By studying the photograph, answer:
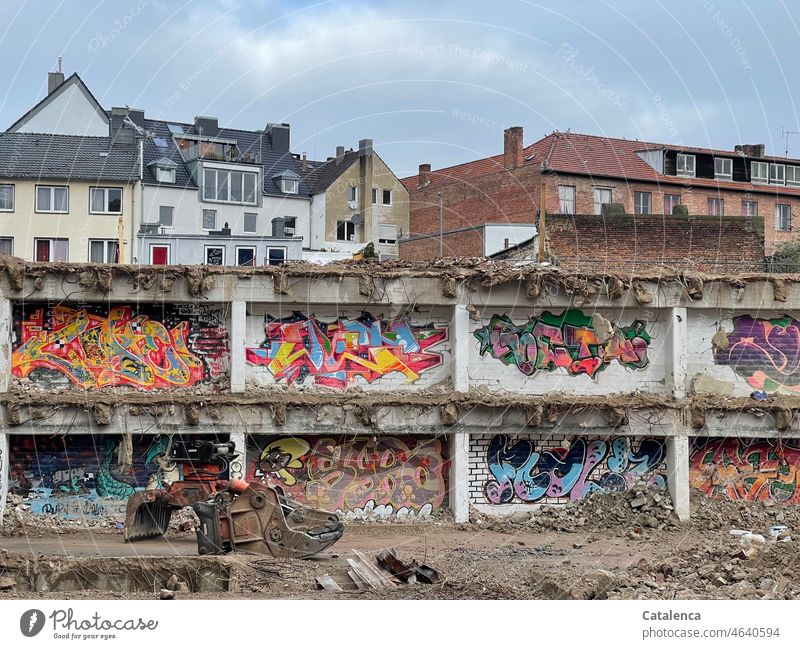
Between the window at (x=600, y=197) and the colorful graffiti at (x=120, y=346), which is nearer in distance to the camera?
the colorful graffiti at (x=120, y=346)

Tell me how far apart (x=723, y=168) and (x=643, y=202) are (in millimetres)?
7973

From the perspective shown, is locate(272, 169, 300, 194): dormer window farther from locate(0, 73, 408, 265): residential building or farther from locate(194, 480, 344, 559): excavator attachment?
locate(194, 480, 344, 559): excavator attachment

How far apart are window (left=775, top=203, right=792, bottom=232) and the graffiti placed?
Result: 39.1 meters

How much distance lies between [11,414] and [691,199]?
4301 cm

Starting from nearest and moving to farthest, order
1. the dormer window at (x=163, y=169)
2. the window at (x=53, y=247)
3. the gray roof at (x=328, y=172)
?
the window at (x=53, y=247), the dormer window at (x=163, y=169), the gray roof at (x=328, y=172)

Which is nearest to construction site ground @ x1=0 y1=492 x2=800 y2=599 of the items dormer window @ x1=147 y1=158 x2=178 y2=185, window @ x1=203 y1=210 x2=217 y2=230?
dormer window @ x1=147 y1=158 x2=178 y2=185

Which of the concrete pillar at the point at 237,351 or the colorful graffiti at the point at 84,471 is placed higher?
the concrete pillar at the point at 237,351

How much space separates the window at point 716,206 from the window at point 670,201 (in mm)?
2086

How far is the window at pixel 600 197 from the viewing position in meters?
58.9

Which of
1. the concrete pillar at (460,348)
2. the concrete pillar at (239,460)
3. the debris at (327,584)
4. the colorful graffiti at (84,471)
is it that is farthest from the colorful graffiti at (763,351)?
the debris at (327,584)

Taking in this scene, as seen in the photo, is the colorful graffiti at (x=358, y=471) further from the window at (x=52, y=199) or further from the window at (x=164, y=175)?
the window at (x=164, y=175)

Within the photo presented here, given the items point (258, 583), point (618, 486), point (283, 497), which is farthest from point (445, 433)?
point (258, 583)

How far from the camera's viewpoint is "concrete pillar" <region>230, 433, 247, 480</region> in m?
30.0

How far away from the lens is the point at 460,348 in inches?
1225
